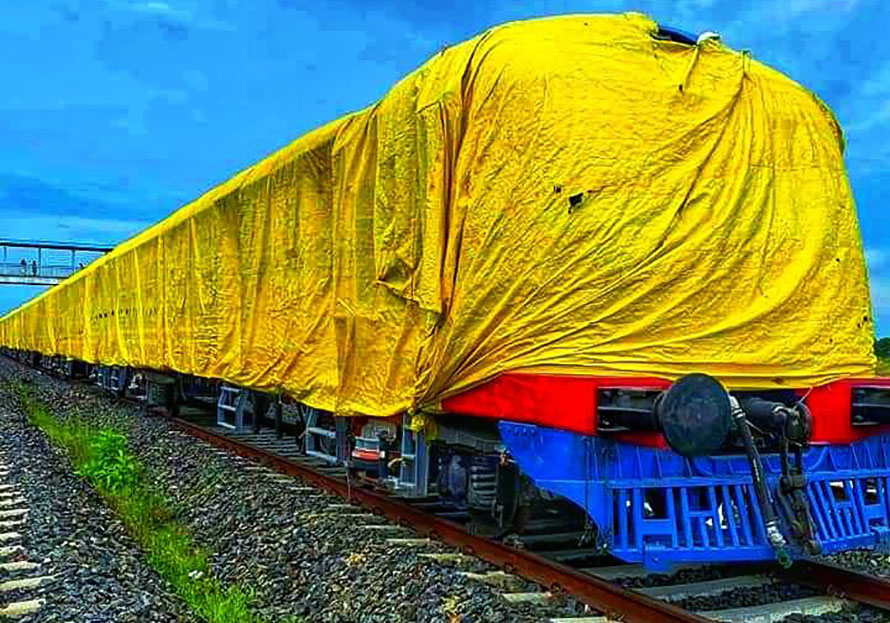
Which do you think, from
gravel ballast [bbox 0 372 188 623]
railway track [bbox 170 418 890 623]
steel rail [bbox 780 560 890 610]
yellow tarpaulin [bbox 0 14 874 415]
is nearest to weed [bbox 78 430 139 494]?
gravel ballast [bbox 0 372 188 623]

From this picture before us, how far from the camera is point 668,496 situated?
179 inches

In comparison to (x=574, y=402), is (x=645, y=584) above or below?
below

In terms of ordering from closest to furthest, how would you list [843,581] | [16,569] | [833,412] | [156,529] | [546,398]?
[546,398] → [833,412] → [843,581] → [16,569] → [156,529]

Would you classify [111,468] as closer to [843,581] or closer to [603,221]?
[603,221]

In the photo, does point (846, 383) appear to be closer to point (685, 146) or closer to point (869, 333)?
point (869, 333)

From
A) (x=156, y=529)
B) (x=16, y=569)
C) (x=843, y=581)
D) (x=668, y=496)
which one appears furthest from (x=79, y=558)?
(x=843, y=581)

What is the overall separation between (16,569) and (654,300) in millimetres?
4609

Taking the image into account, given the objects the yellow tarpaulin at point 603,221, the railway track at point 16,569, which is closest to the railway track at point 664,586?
the yellow tarpaulin at point 603,221

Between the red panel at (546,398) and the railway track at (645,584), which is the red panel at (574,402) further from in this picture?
the railway track at (645,584)

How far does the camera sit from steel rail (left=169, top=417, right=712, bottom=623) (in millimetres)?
4480

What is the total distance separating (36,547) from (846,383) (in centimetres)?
562

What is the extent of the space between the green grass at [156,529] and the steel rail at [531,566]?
1.35 metres

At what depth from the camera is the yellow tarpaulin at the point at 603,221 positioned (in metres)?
4.90

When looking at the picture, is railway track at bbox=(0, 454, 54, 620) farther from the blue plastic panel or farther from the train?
the blue plastic panel
